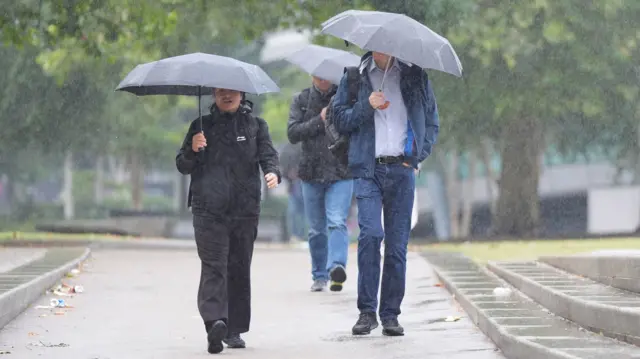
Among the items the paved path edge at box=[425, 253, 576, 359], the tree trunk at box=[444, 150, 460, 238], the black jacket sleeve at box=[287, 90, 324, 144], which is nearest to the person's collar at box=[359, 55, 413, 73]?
the paved path edge at box=[425, 253, 576, 359]

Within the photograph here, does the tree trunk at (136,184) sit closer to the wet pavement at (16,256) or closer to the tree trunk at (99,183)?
the tree trunk at (99,183)

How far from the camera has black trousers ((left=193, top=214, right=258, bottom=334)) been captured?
28.3 feet

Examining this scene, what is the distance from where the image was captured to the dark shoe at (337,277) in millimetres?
12453

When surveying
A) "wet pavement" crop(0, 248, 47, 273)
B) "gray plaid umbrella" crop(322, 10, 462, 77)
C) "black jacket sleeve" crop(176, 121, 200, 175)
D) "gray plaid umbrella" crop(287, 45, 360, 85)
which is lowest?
"wet pavement" crop(0, 248, 47, 273)

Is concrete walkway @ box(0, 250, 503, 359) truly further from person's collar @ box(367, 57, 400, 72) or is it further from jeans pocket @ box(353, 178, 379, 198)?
person's collar @ box(367, 57, 400, 72)

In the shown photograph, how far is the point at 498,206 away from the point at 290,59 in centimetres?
1462

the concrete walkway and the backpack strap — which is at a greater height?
the backpack strap

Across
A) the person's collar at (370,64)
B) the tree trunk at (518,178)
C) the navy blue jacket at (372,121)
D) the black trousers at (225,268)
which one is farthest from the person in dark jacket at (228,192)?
the tree trunk at (518,178)

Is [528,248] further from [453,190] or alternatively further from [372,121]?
[453,190]

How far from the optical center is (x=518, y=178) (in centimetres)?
2634

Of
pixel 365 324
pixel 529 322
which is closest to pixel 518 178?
pixel 365 324

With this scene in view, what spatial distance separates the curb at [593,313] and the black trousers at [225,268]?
204 centimetres

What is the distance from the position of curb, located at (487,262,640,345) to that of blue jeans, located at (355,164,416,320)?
1.07m

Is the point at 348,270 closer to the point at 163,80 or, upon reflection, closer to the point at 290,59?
the point at 290,59
